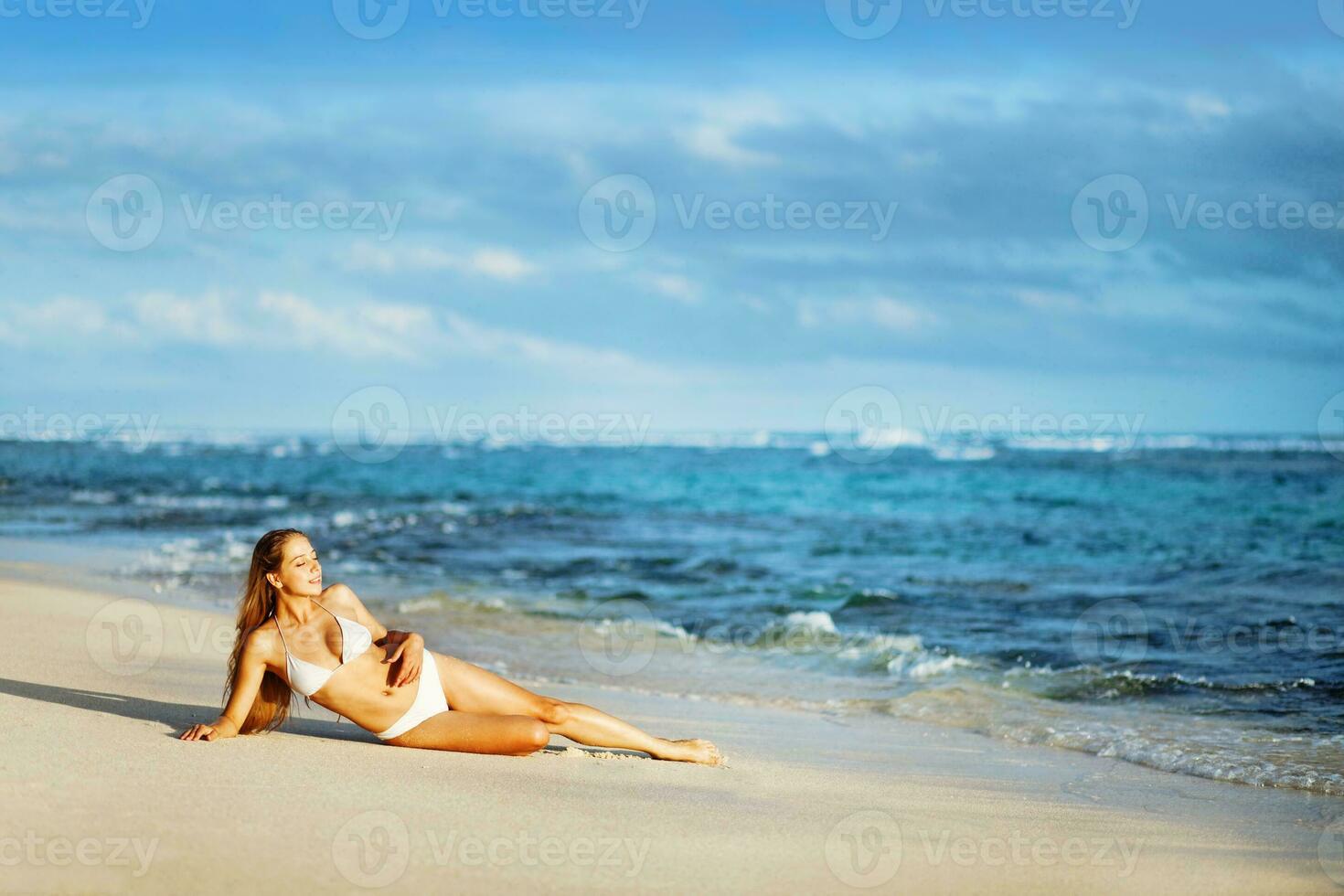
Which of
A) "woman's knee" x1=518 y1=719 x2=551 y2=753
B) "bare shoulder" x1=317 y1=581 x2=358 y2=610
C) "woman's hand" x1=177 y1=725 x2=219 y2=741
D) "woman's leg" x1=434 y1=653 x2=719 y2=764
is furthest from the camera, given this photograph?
"woman's leg" x1=434 y1=653 x2=719 y2=764

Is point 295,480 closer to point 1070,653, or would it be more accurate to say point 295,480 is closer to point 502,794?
point 1070,653

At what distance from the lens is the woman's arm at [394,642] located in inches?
211

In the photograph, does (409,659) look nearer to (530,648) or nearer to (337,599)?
(337,599)

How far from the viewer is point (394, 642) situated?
5.60 metres

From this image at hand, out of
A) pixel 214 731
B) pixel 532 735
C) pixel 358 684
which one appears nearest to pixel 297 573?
pixel 358 684

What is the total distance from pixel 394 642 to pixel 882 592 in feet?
31.0

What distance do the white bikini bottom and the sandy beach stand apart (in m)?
0.12

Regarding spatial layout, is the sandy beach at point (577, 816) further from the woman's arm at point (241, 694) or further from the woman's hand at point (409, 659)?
the woman's hand at point (409, 659)

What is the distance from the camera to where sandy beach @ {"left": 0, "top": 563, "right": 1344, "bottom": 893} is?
397 cm

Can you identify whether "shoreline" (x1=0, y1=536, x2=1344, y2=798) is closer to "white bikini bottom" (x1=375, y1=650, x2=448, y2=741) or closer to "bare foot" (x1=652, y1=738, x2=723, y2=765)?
"bare foot" (x1=652, y1=738, x2=723, y2=765)

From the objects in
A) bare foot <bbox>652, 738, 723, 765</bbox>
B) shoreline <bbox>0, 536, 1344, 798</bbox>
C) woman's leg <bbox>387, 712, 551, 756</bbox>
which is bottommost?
shoreline <bbox>0, 536, 1344, 798</bbox>

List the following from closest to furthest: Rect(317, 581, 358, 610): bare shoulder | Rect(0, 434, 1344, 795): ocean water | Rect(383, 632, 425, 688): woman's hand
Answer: Rect(383, 632, 425, 688): woman's hand
Rect(317, 581, 358, 610): bare shoulder
Rect(0, 434, 1344, 795): ocean water

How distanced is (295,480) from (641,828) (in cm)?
3554

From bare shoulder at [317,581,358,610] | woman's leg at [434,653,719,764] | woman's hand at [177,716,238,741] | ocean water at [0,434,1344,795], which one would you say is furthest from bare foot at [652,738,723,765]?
ocean water at [0,434,1344,795]
